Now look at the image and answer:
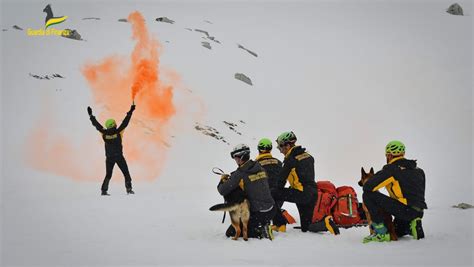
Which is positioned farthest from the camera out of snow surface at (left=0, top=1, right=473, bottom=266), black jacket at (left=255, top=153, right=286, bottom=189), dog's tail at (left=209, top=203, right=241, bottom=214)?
snow surface at (left=0, top=1, right=473, bottom=266)

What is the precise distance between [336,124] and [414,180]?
14.6 m

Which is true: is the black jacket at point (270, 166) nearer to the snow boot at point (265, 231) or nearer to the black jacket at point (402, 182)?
the snow boot at point (265, 231)

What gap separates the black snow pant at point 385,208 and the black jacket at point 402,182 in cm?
9

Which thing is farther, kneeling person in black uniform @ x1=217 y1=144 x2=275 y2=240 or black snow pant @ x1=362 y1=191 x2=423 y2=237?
kneeling person in black uniform @ x1=217 y1=144 x2=275 y2=240

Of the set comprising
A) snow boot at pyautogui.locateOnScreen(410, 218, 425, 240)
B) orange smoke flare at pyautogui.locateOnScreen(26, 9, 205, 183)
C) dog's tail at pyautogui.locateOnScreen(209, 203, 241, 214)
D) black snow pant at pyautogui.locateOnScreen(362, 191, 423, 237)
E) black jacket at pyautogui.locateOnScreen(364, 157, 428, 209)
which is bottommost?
snow boot at pyautogui.locateOnScreen(410, 218, 425, 240)

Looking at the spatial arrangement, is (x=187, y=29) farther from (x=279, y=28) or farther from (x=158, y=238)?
(x=158, y=238)

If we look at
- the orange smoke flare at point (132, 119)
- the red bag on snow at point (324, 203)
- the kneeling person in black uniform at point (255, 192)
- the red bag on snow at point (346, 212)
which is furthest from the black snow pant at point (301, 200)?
the orange smoke flare at point (132, 119)

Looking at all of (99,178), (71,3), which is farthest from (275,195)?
(71,3)

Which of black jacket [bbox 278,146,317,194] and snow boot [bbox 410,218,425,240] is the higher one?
black jacket [bbox 278,146,317,194]

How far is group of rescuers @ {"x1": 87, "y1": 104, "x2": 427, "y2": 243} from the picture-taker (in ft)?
25.8

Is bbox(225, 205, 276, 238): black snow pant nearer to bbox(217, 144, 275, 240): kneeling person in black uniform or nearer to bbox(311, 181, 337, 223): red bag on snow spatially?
bbox(217, 144, 275, 240): kneeling person in black uniform

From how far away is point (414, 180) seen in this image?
25.8ft

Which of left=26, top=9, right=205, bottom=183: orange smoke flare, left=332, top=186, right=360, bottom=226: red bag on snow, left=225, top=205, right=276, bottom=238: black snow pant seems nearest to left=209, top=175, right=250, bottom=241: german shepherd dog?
left=225, top=205, right=276, bottom=238: black snow pant

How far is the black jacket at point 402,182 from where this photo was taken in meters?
7.82
